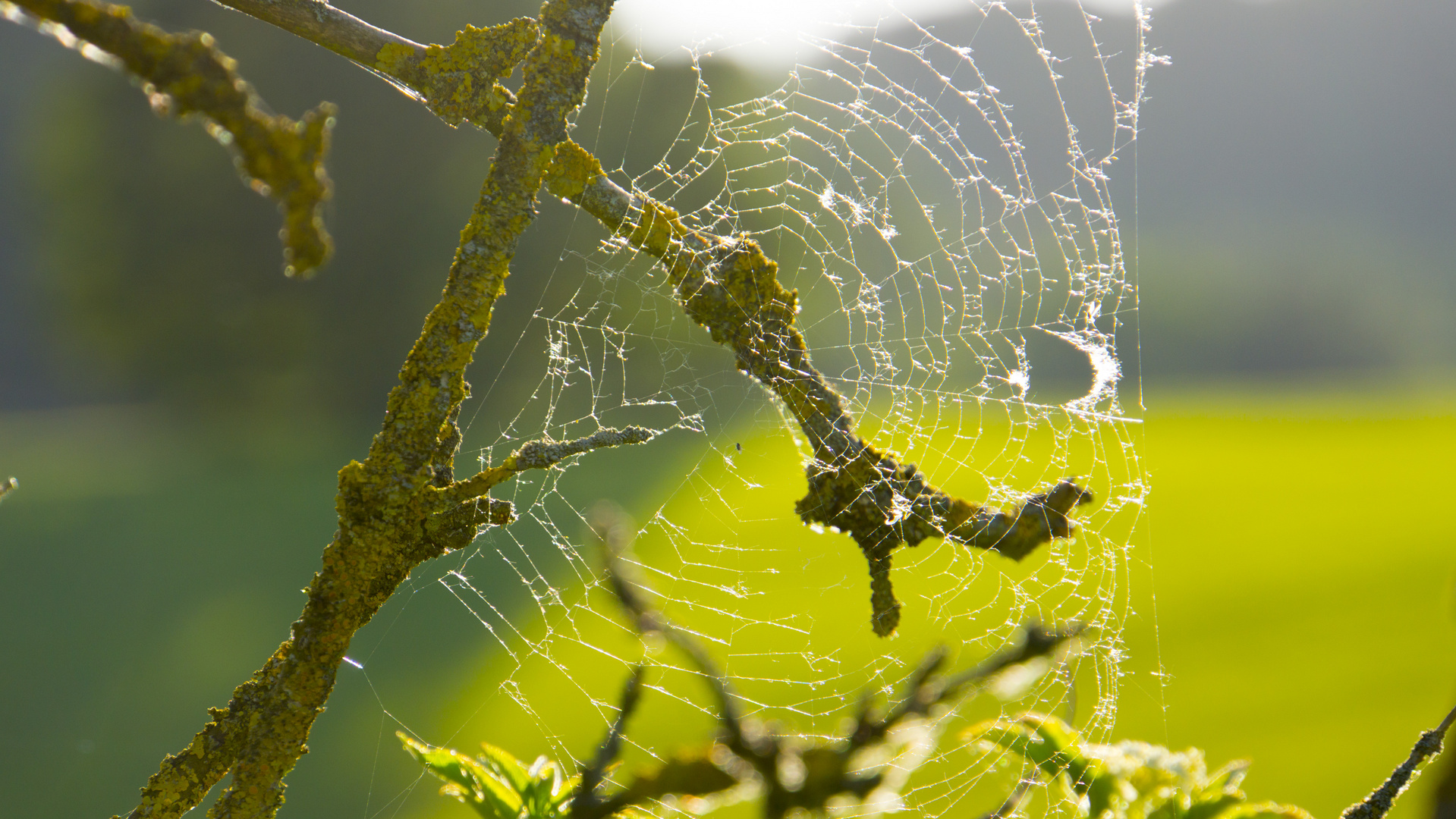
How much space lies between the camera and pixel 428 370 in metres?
1.03

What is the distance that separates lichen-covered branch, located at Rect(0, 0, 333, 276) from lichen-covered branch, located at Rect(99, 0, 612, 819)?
0.56 meters

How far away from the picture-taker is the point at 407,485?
102 cm

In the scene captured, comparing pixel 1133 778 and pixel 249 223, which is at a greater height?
pixel 1133 778

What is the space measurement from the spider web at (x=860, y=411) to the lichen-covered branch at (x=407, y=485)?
32 centimetres

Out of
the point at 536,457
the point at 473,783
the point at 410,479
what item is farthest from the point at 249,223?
the point at 536,457

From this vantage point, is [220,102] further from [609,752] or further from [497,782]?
[497,782]

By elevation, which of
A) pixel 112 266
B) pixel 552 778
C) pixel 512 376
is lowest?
pixel 112 266

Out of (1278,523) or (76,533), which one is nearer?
(1278,523)

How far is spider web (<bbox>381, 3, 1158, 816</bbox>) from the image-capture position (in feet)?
5.97

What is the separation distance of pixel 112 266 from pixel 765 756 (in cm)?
1346

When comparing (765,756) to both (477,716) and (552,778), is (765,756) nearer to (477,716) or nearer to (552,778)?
(552,778)

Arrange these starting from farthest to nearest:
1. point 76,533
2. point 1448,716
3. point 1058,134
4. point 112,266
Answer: point 112,266, point 76,533, point 1058,134, point 1448,716

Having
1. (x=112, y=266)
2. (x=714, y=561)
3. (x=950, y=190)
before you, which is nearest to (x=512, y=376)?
(x=112, y=266)

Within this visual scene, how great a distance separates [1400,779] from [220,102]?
1438 mm
